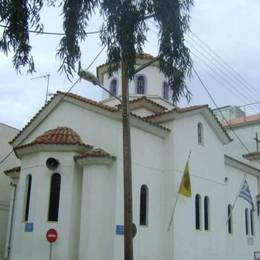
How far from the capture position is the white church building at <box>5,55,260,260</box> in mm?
18562

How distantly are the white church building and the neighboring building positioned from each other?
572 centimetres

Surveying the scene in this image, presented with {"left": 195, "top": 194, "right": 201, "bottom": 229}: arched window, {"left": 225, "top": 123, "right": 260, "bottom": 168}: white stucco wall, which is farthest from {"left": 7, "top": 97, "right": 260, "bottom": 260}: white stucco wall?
{"left": 225, "top": 123, "right": 260, "bottom": 168}: white stucco wall

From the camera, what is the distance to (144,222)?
65.7ft

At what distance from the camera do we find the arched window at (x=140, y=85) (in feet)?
89.0

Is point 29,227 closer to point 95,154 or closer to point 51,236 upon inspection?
point 51,236

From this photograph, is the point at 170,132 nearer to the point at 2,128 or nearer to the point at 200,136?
the point at 200,136

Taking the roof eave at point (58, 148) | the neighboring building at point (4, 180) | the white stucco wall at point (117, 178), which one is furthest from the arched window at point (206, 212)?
the neighboring building at point (4, 180)

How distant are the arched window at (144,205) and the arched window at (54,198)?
11.8 ft

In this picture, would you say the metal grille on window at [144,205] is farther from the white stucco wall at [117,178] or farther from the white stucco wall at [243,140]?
the white stucco wall at [243,140]

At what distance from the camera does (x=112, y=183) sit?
19.0 m

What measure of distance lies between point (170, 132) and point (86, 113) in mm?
3990

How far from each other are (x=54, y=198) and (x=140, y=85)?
10.4 metres

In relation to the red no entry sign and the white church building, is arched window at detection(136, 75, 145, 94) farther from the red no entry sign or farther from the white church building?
the red no entry sign

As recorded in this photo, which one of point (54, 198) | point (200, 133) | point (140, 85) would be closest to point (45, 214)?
point (54, 198)
